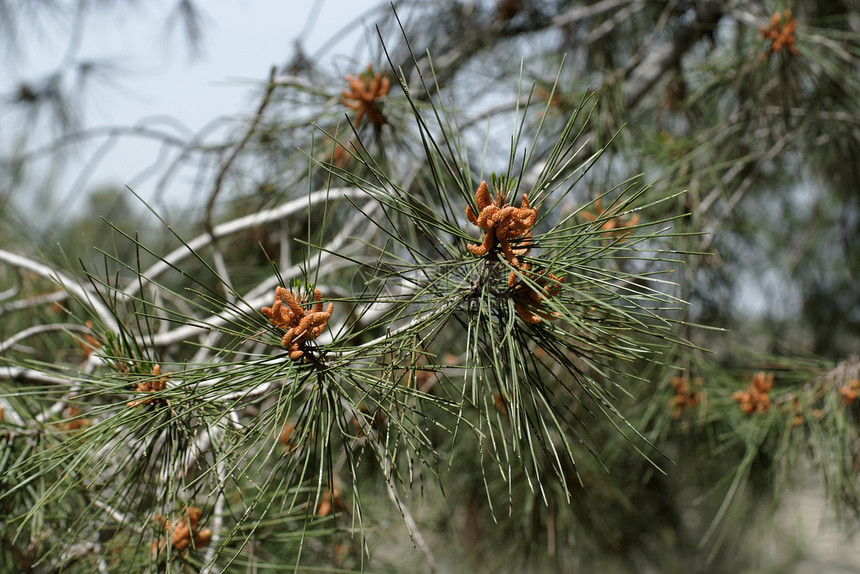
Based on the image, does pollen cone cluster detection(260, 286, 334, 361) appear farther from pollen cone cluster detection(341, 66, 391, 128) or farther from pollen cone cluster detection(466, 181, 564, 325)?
pollen cone cluster detection(341, 66, 391, 128)

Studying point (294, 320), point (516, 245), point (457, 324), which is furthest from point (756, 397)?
point (294, 320)

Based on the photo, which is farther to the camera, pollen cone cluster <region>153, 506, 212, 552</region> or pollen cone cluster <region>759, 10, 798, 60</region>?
pollen cone cluster <region>759, 10, 798, 60</region>

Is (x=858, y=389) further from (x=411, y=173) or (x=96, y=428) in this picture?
(x=96, y=428)

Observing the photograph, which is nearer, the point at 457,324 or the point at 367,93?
the point at 367,93

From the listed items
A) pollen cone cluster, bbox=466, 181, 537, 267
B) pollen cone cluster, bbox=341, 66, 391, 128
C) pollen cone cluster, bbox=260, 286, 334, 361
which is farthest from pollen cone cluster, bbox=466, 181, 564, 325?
pollen cone cluster, bbox=341, 66, 391, 128

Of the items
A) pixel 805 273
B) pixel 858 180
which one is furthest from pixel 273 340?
pixel 805 273

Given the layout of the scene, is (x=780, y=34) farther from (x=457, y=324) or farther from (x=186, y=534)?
(x=186, y=534)

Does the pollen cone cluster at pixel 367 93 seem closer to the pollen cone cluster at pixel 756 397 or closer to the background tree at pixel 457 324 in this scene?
the background tree at pixel 457 324

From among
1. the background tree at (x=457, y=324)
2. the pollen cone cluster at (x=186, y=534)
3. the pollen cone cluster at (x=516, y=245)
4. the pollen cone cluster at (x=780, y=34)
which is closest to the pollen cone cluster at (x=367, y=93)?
the background tree at (x=457, y=324)
